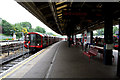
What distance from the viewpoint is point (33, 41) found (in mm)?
11250

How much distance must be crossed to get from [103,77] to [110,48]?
6.54ft

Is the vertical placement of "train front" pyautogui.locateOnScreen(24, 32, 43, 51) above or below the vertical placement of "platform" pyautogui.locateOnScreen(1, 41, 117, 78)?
above

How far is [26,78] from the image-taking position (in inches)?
138

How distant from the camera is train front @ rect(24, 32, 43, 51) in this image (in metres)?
11.1

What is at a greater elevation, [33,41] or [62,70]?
[33,41]

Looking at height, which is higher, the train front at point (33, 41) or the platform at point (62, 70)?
the train front at point (33, 41)

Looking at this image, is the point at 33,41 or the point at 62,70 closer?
the point at 62,70

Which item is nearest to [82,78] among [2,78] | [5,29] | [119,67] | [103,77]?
[103,77]

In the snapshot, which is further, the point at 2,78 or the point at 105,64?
the point at 105,64

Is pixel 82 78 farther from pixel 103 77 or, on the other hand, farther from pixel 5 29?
pixel 5 29

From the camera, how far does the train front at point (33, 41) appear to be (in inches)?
438

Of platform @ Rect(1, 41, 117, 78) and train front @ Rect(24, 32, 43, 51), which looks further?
train front @ Rect(24, 32, 43, 51)

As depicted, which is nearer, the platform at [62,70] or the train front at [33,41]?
the platform at [62,70]

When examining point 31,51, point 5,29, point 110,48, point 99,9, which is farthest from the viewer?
point 5,29
